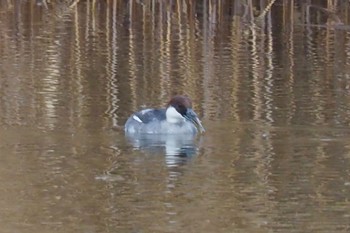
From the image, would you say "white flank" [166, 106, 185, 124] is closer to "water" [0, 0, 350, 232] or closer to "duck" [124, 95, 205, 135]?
"duck" [124, 95, 205, 135]

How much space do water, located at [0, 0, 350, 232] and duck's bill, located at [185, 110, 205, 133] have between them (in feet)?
0.49

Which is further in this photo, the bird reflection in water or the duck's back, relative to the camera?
the duck's back

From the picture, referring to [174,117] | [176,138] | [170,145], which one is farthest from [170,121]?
[170,145]

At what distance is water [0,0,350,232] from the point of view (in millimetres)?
9133

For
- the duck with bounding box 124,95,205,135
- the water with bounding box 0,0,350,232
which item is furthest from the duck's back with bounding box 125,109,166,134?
the water with bounding box 0,0,350,232

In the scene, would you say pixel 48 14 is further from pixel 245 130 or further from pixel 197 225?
pixel 197 225

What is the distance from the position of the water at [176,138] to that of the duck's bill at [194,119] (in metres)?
0.15

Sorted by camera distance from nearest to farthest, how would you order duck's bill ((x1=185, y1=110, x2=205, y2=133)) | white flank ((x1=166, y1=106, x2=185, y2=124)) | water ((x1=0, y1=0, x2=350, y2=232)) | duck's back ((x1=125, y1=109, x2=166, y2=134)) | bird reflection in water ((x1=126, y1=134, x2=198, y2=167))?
water ((x1=0, y1=0, x2=350, y2=232)), bird reflection in water ((x1=126, y1=134, x2=198, y2=167)), duck's back ((x1=125, y1=109, x2=166, y2=134)), duck's bill ((x1=185, y1=110, x2=205, y2=133)), white flank ((x1=166, y1=106, x2=185, y2=124))

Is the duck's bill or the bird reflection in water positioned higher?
the duck's bill

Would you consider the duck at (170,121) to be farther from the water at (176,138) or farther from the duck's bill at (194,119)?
the water at (176,138)

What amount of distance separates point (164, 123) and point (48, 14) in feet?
33.7

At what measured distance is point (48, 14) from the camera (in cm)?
2234

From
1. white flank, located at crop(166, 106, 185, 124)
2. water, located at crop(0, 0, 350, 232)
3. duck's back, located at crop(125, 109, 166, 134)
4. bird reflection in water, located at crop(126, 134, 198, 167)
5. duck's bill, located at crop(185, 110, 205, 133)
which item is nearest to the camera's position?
water, located at crop(0, 0, 350, 232)

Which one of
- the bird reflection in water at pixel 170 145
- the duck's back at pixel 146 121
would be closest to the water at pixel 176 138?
the bird reflection in water at pixel 170 145
